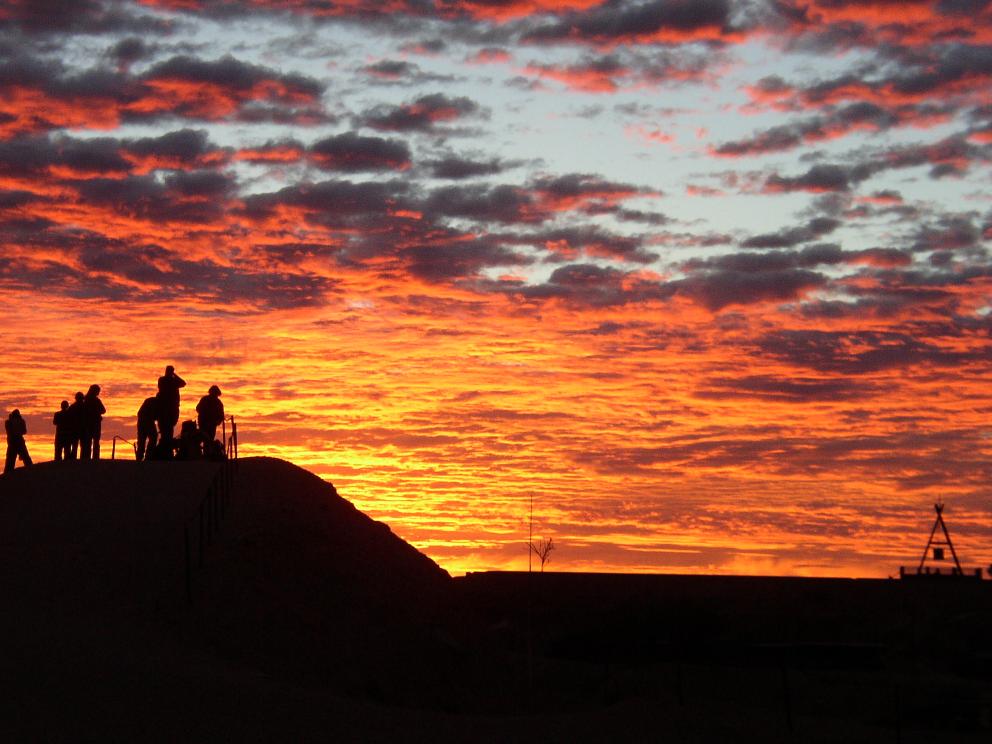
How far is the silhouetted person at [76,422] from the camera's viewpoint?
3172 centimetres

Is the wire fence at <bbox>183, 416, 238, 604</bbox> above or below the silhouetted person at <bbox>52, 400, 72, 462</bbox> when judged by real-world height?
below

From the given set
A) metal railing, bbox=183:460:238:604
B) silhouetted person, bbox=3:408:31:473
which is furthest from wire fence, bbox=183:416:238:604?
silhouetted person, bbox=3:408:31:473

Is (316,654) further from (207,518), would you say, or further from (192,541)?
(207,518)

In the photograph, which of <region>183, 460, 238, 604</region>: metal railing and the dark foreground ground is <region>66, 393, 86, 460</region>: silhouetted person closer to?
the dark foreground ground

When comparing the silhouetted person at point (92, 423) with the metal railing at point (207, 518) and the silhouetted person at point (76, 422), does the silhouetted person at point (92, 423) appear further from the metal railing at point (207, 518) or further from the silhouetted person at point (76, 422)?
the metal railing at point (207, 518)

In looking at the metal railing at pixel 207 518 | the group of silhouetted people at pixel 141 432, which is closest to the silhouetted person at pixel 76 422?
the group of silhouetted people at pixel 141 432

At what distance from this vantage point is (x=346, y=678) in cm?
2308

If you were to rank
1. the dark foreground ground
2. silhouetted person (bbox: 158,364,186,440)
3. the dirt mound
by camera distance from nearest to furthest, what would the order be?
the dark foreground ground → the dirt mound → silhouetted person (bbox: 158,364,186,440)

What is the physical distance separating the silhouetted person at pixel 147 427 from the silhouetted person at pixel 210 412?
109 cm

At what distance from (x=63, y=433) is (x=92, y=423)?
0.90 metres

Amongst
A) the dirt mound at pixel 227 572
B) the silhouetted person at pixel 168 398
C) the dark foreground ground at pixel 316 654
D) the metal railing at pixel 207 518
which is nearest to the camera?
the dark foreground ground at pixel 316 654

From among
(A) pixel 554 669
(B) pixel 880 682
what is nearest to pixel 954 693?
(B) pixel 880 682

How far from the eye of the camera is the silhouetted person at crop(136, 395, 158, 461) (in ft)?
101

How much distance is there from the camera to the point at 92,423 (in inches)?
1244
